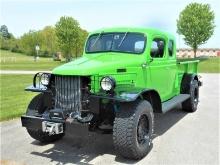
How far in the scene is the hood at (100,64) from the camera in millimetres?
5831

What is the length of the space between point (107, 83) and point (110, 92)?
152mm

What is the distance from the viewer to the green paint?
233 inches

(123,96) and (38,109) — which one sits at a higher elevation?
(123,96)

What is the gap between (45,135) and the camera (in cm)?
680

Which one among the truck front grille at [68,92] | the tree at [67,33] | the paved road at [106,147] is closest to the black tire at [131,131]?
the paved road at [106,147]

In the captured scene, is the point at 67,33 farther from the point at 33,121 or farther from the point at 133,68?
the point at 33,121

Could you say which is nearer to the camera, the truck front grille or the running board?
the truck front grille

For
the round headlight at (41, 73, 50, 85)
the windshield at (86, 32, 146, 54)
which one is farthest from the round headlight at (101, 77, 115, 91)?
the windshield at (86, 32, 146, 54)

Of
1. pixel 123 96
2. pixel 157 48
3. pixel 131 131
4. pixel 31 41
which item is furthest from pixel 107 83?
pixel 31 41

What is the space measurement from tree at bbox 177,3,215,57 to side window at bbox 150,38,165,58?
48.4 meters

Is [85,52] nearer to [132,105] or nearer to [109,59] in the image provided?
[109,59]

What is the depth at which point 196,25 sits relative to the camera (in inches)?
2154

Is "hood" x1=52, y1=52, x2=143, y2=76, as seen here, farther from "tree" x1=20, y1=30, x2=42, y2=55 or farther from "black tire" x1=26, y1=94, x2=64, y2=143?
"tree" x1=20, y1=30, x2=42, y2=55

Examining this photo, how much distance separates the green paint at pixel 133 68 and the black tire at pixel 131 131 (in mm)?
381
